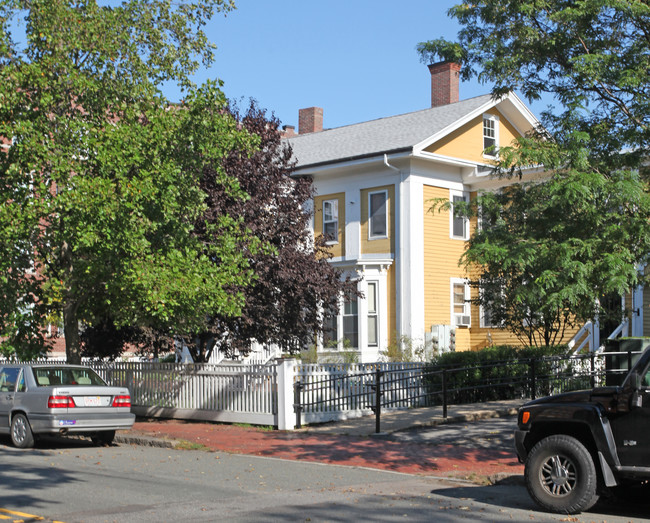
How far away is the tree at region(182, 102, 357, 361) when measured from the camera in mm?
18438

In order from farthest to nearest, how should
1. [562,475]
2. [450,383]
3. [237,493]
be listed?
[450,383] < [237,493] < [562,475]

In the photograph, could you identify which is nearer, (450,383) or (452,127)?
(450,383)

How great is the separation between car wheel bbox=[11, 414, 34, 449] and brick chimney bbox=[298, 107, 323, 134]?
28.8m

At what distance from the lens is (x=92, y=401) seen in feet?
47.5

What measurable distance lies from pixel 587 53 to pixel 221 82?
6.87 m

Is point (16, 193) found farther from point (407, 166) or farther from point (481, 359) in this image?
point (407, 166)

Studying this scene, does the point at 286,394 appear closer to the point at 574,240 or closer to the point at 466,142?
the point at 574,240

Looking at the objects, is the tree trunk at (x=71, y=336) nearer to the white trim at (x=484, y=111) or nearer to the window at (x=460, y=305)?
the white trim at (x=484, y=111)

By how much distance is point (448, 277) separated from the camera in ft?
93.0

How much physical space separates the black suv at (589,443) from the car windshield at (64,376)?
862 cm

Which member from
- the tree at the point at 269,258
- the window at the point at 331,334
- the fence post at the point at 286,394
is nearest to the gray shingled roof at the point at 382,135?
the window at the point at 331,334

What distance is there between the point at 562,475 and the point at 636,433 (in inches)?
36.2

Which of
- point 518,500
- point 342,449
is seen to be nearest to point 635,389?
point 518,500

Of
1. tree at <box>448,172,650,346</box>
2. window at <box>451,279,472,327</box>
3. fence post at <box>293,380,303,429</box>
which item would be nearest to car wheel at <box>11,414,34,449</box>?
fence post at <box>293,380,303,429</box>
